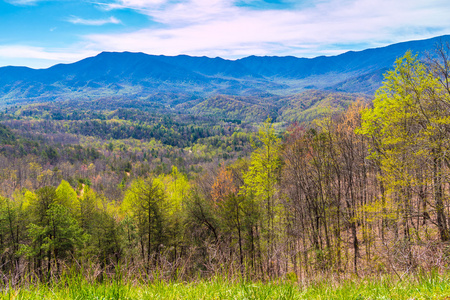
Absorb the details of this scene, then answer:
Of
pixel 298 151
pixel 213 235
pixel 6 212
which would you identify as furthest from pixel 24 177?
pixel 298 151

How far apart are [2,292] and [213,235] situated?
17.2 m

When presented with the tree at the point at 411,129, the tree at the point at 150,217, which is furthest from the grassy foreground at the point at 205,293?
the tree at the point at 150,217

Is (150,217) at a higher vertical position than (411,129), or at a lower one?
lower

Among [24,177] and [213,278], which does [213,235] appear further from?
[24,177]

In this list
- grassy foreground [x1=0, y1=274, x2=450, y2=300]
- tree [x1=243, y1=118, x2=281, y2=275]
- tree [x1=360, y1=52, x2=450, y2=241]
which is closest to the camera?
grassy foreground [x1=0, y1=274, x2=450, y2=300]

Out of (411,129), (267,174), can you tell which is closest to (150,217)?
(267,174)

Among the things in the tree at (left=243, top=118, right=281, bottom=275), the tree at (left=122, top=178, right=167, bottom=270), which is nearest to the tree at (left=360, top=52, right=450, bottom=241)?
the tree at (left=243, top=118, right=281, bottom=275)

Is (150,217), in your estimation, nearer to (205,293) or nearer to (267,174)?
(267,174)

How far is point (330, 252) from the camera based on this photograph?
15781mm

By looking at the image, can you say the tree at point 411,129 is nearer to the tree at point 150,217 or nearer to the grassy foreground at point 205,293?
the grassy foreground at point 205,293

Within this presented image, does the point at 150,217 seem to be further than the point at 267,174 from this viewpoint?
No

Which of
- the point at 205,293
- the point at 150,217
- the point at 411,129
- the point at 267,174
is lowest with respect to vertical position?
the point at 150,217

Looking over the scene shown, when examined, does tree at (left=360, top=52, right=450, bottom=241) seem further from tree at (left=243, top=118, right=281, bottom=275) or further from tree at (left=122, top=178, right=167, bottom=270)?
tree at (left=122, top=178, right=167, bottom=270)

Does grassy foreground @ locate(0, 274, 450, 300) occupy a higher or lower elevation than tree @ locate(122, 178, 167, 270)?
higher
